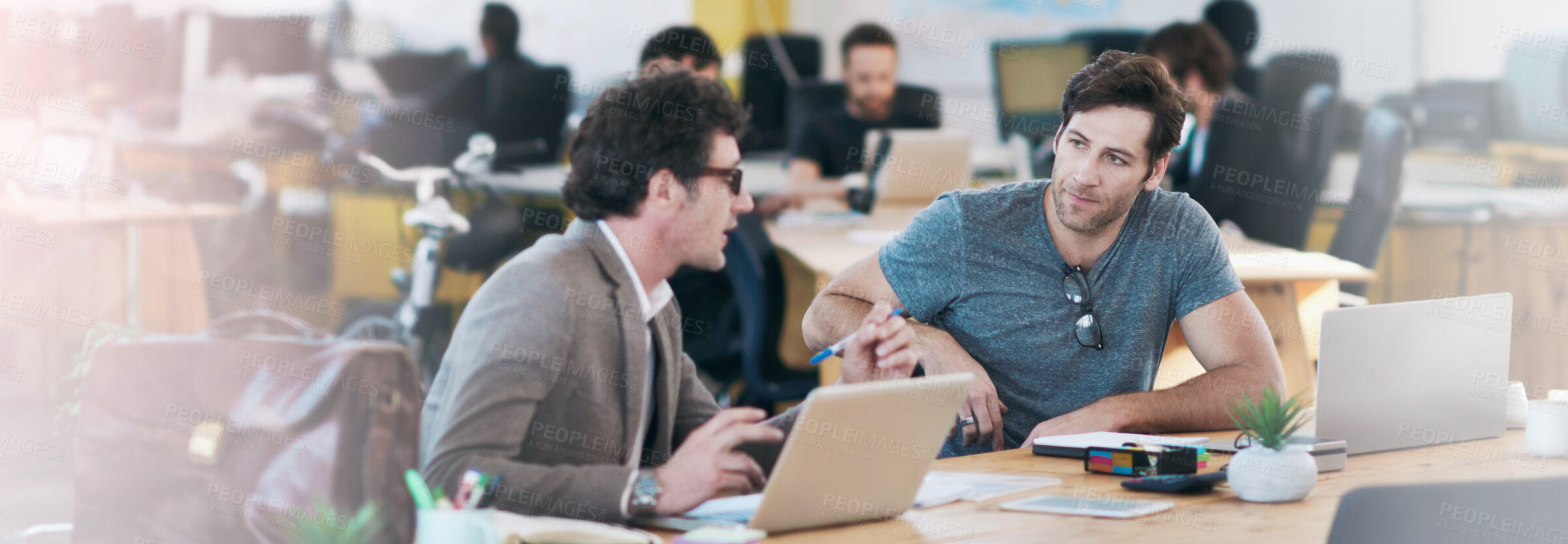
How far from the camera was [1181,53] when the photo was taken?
466 cm

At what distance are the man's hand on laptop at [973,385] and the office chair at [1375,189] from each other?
2227mm

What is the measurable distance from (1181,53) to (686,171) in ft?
11.0

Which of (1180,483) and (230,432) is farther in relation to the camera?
(1180,483)

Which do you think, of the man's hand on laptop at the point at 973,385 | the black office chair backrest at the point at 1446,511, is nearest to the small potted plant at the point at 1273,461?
the black office chair backrest at the point at 1446,511

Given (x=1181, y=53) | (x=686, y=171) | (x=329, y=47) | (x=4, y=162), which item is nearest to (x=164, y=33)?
(x=329, y=47)

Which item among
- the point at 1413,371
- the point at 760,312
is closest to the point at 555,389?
the point at 1413,371

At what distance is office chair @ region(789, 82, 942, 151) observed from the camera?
547 centimetres

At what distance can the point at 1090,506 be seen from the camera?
1539 mm

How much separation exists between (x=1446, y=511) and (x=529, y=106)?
497 cm

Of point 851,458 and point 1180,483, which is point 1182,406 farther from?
point 851,458

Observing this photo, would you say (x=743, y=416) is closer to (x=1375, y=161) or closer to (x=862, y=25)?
(x=1375, y=161)

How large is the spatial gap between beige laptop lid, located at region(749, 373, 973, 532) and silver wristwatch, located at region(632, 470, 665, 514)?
0.14m

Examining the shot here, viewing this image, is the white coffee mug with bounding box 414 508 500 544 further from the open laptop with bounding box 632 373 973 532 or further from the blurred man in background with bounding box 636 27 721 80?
the blurred man in background with bounding box 636 27 721 80

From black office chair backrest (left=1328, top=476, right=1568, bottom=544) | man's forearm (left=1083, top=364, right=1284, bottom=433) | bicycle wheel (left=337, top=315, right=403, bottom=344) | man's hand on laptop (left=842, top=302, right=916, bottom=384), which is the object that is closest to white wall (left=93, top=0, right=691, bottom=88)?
bicycle wheel (left=337, top=315, right=403, bottom=344)
